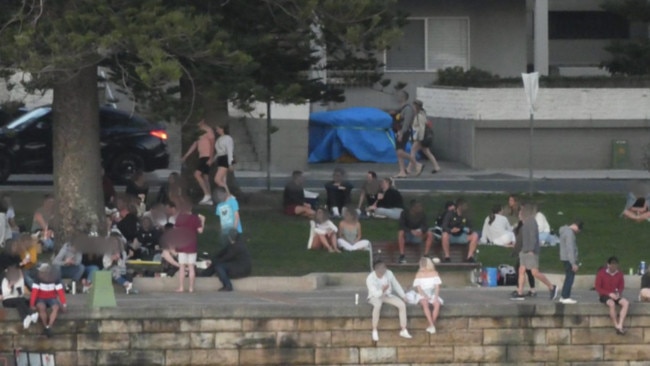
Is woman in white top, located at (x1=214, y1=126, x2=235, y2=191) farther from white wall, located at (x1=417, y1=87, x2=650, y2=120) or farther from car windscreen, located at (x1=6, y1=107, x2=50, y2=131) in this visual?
white wall, located at (x1=417, y1=87, x2=650, y2=120)

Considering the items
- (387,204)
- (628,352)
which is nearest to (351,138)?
(387,204)

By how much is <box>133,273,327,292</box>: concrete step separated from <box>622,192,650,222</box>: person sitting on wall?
7528 millimetres

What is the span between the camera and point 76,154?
21031 mm

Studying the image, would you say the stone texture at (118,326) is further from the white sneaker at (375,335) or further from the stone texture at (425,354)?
the stone texture at (425,354)

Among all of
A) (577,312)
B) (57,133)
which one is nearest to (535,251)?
(577,312)

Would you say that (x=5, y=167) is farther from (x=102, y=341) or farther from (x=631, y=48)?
(x=631, y=48)

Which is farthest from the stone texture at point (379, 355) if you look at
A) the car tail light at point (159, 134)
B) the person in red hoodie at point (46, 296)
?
the car tail light at point (159, 134)

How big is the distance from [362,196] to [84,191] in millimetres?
5807

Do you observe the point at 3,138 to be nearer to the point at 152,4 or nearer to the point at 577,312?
the point at 152,4

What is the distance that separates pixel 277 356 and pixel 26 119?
1203 centimetres

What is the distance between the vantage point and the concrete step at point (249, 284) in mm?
19328

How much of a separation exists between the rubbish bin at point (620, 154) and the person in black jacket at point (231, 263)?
17362mm

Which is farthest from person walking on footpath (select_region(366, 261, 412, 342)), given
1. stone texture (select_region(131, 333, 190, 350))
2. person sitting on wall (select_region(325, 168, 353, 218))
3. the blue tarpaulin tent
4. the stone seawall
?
the blue tarpaulin tent

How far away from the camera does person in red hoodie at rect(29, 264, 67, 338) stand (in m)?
17.0
